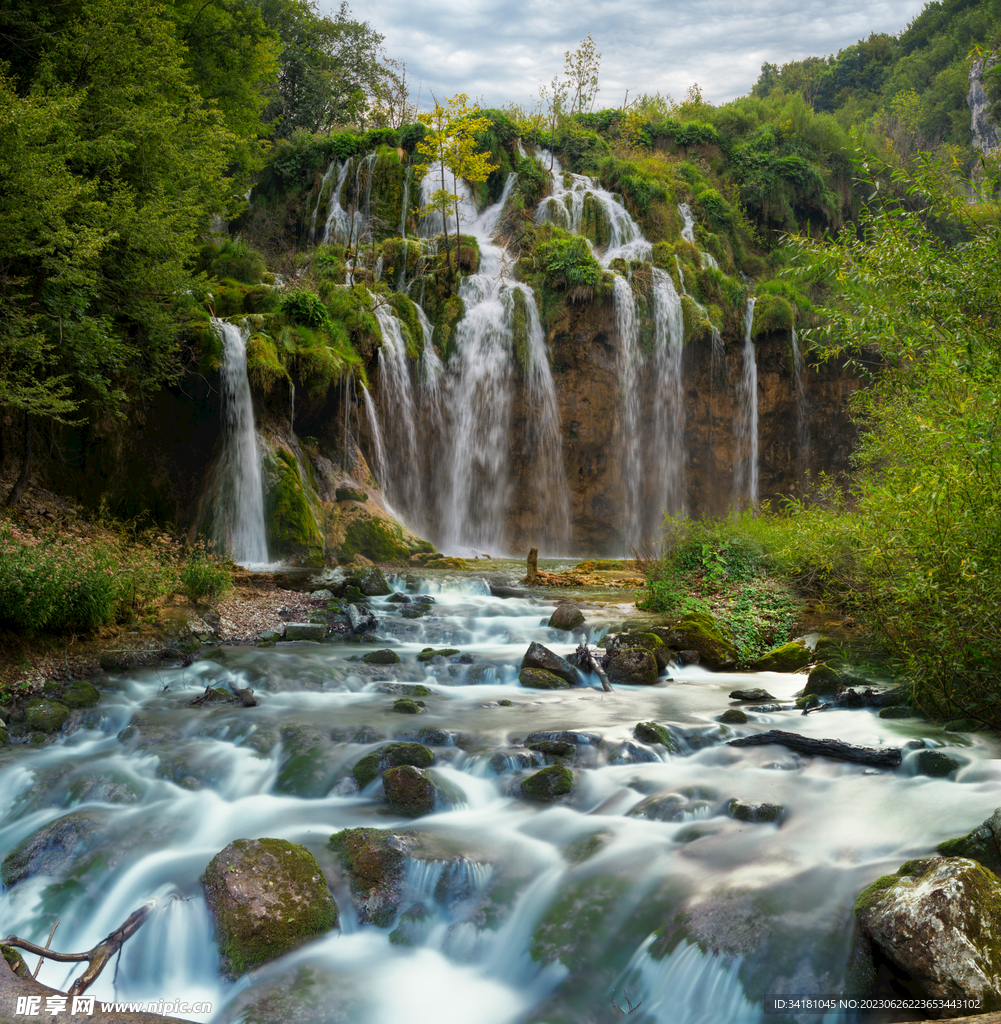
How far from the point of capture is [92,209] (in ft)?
30.9

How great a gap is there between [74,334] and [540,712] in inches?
333

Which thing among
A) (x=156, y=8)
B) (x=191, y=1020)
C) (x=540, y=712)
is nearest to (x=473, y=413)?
(x=156, y=8)

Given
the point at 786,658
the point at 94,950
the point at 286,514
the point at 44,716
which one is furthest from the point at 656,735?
the point at 286,514

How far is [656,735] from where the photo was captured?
6.08 m

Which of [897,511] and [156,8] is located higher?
[156,8]

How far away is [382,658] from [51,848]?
4.54 m

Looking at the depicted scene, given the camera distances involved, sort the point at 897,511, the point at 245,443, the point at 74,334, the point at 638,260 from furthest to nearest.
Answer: the point at 638,260, the point at 245,443, the point at 74,334, the point at 897,511

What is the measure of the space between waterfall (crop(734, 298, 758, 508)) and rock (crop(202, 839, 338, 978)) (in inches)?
882

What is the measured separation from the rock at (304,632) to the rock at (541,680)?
3.11 m

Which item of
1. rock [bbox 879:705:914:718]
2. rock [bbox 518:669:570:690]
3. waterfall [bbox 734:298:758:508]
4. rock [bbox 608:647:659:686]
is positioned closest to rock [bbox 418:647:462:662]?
rock [bbox 518:669:570:690]

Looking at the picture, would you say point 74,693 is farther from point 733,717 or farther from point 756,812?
point 733,717

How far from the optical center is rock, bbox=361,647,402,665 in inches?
343

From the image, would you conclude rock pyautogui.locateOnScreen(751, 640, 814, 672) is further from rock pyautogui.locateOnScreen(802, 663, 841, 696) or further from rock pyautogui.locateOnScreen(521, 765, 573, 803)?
rock pyautogui.locateOnScreen(521, 765, 573, 803)

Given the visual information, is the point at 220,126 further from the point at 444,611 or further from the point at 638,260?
the point at 638,260
